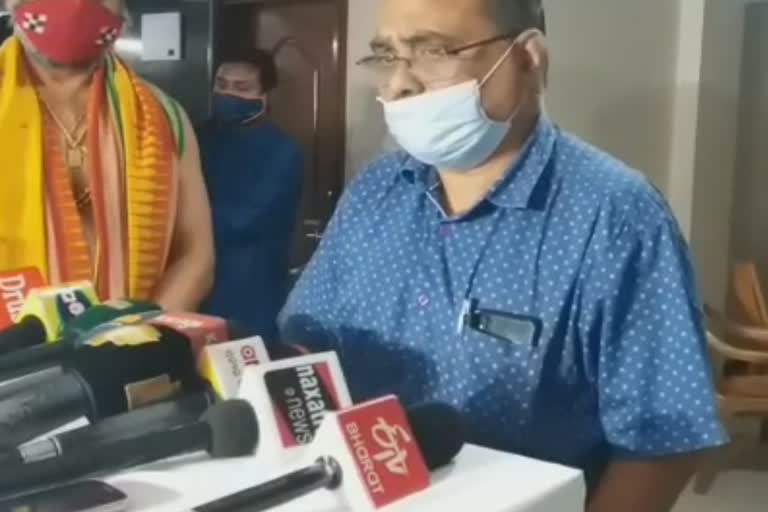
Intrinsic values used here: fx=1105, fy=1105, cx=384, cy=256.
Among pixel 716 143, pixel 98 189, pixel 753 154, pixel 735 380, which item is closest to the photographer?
pixel 98 189

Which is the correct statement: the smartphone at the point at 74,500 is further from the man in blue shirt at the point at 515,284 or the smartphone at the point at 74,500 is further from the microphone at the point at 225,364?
the man in blue shirt at the point at 515,284

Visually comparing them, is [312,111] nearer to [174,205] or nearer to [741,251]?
[174,205]

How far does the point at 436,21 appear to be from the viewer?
1040mm

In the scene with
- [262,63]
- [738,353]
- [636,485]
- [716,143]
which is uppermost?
[262,63]

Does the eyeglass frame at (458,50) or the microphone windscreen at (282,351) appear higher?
the eyeglass frame at (458,50)

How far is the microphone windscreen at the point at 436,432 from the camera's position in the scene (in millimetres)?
728

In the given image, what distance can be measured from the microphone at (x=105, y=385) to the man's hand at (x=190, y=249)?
579mm

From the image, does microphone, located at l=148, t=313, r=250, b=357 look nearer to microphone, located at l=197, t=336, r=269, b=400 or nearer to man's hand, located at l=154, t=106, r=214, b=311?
microphone, located at l=197, t=336, r=269, b=400

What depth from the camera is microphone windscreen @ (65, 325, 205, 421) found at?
2.47 feet

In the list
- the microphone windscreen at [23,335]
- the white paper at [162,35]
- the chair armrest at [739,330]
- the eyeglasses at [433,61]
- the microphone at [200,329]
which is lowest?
the chair armrest at [739,330]

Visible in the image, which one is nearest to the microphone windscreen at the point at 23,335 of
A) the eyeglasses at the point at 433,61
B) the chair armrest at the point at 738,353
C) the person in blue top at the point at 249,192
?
the eyeglasses at the point at 433,61

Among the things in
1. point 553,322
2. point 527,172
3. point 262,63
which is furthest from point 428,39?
point 262,63

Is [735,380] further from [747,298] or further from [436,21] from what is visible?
[436,21]

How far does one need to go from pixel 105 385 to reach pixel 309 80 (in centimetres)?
245
